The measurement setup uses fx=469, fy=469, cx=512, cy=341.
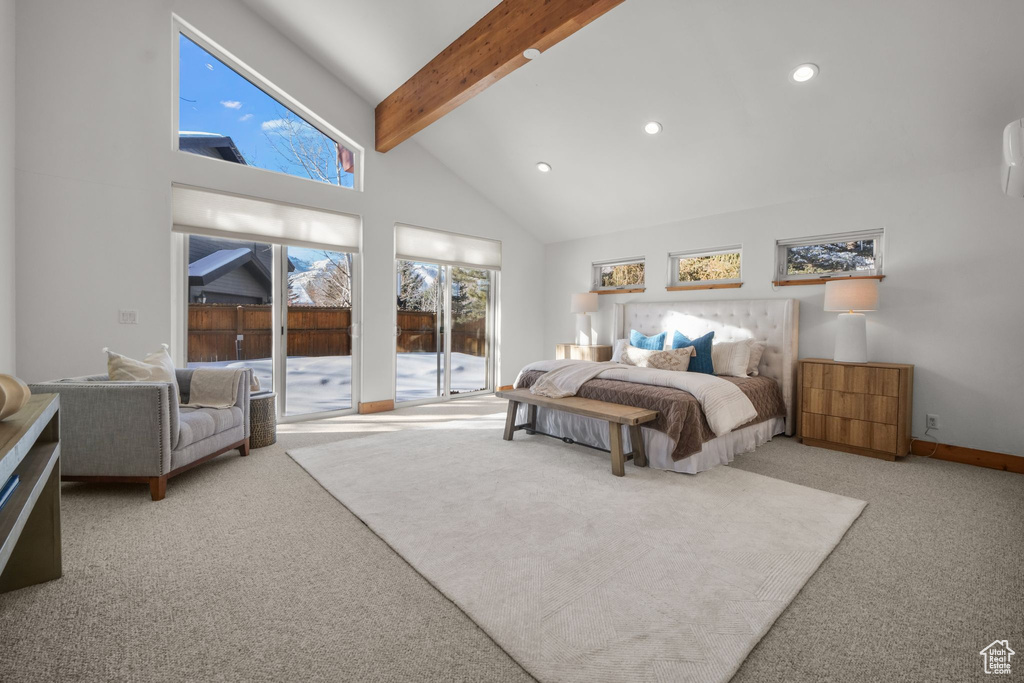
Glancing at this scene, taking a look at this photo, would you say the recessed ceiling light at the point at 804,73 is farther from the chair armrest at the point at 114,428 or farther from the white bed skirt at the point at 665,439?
the chair armrest at the point at 114,428

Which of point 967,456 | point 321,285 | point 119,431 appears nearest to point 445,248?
point 321,285

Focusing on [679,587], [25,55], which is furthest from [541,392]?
[25,55]

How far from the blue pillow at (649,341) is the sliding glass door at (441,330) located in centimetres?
211

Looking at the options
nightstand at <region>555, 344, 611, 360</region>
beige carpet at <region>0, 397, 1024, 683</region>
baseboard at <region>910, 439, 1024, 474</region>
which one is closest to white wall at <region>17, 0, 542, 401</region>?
beige carpet at <region>0, 397, 1024, 683</region>

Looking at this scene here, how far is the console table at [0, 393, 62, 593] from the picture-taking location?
1.25 m

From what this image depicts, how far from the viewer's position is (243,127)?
14.7ft

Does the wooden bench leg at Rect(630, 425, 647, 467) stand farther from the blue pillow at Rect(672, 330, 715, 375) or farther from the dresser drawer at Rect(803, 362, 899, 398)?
the dresser drawer at Rect(803, 362, 899, 398)

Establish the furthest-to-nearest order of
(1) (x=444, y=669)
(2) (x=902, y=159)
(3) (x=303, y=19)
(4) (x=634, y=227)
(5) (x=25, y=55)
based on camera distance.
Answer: (4) (x=634, y=227)
(3) (x=303, y=19)
(2) (x=902, y=159)
(5) (x=25, y=55)
(1) (x=444, y=669)

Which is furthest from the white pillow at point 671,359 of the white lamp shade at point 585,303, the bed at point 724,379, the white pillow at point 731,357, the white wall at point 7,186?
the white wall at point 7,186

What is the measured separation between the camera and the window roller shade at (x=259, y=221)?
4059 mm

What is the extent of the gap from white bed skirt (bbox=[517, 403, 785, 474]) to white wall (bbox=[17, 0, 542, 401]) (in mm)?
3322

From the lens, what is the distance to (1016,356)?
136 inches

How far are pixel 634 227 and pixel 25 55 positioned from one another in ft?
18.5

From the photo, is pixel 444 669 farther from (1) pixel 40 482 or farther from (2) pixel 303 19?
(2) pixel 303 19
